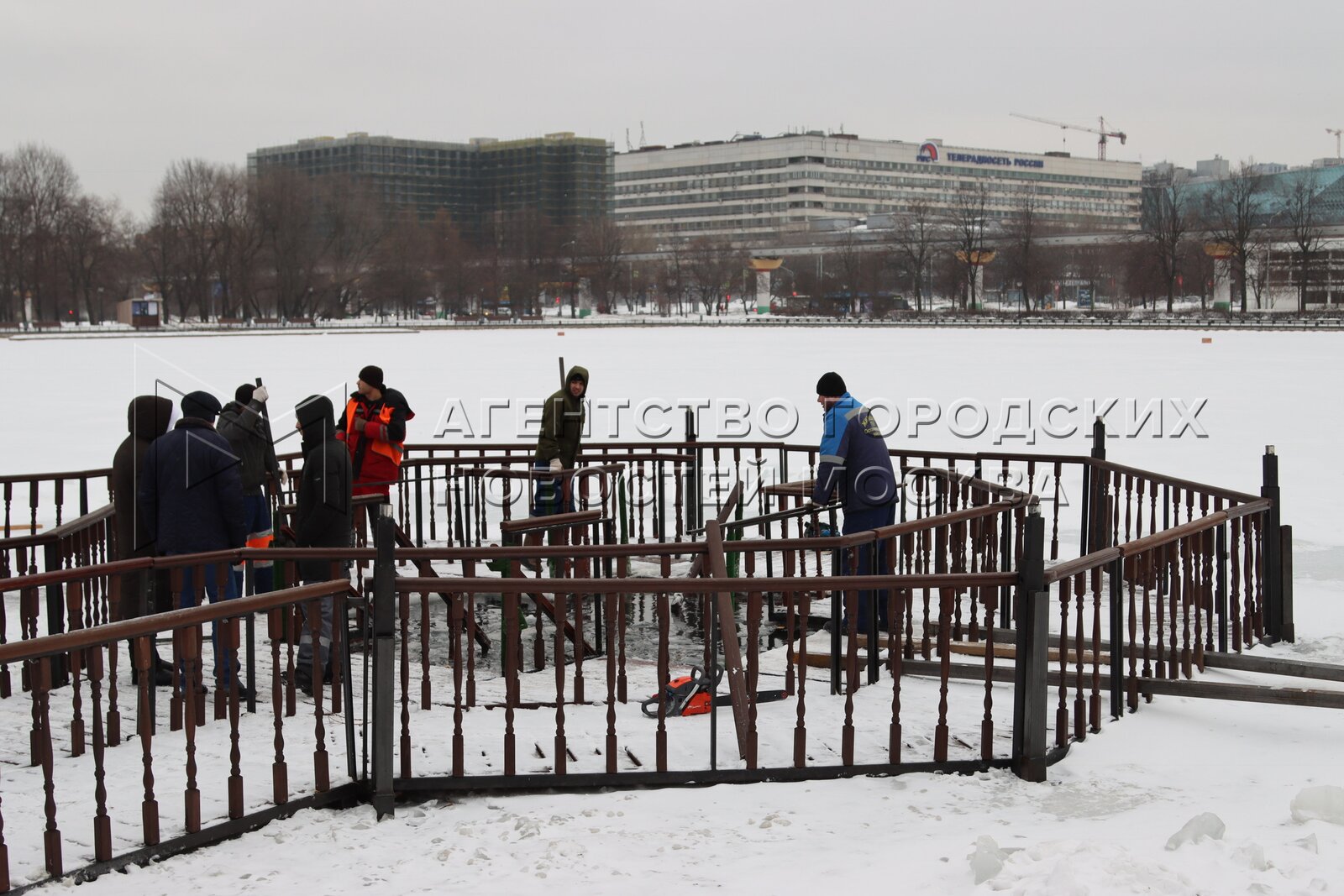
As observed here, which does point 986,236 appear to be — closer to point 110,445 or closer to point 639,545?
point 110,445

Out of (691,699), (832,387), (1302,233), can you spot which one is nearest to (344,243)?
(1302,233)

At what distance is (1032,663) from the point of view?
5.94 metres

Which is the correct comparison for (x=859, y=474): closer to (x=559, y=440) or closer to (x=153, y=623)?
(x=559, y=440)

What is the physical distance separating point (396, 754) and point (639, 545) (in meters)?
1.55

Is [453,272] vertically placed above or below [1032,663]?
above

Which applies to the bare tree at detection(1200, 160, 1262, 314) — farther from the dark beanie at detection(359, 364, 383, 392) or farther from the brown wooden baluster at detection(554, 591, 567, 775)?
the brown wooden baluster at detection(554, 591, 567, 775)

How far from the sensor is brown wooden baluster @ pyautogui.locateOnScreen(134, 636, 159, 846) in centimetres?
496

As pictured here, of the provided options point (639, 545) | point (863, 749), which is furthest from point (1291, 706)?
point (639, 545)

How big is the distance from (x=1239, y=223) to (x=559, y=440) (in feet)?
283

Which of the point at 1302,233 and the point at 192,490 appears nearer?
the point at 192,490

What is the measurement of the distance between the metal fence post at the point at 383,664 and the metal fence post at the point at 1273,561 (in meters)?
6.07

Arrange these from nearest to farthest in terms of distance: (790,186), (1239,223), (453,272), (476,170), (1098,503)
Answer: (1098,503) → (1239,223) → (453,272) → (790,186) → (476,170)

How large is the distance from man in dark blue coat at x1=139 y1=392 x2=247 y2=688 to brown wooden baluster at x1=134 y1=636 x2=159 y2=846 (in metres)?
2.73

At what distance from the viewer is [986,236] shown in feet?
387
